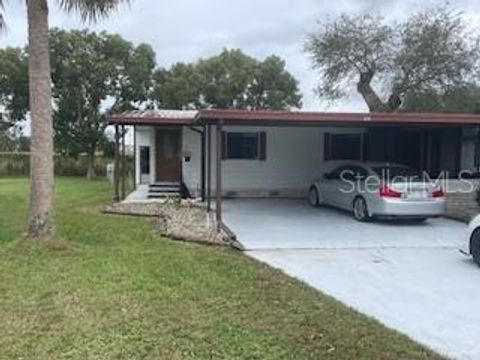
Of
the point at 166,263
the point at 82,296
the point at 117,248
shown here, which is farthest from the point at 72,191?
the point at 82,296

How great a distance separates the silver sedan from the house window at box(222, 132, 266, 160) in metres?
Answer: 5.17

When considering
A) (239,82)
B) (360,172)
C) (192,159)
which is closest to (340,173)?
(360,172)

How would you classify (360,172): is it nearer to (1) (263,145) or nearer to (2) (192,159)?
(1) (263,145)

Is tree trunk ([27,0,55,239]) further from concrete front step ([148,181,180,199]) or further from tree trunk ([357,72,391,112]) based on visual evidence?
tree trunk ([357,72,391,112])

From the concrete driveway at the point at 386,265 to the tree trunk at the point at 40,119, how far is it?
3.48m

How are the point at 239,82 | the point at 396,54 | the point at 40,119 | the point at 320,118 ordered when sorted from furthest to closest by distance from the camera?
the point at 239,82 → the point at 396,54 → the point at 320,118 → the point at 40,119

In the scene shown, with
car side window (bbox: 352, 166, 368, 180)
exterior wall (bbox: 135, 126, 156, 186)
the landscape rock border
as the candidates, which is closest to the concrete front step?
the landscape rock border

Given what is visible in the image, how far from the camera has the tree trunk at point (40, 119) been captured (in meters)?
9.45

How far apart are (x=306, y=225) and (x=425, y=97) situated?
19.8 meters

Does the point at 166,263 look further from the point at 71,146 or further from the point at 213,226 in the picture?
the point at 71,146

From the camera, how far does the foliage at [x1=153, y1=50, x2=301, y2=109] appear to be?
39.4m

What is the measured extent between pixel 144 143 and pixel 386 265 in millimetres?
15513

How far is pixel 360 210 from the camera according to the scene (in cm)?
1416

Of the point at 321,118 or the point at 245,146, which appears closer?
the point at 321,118
